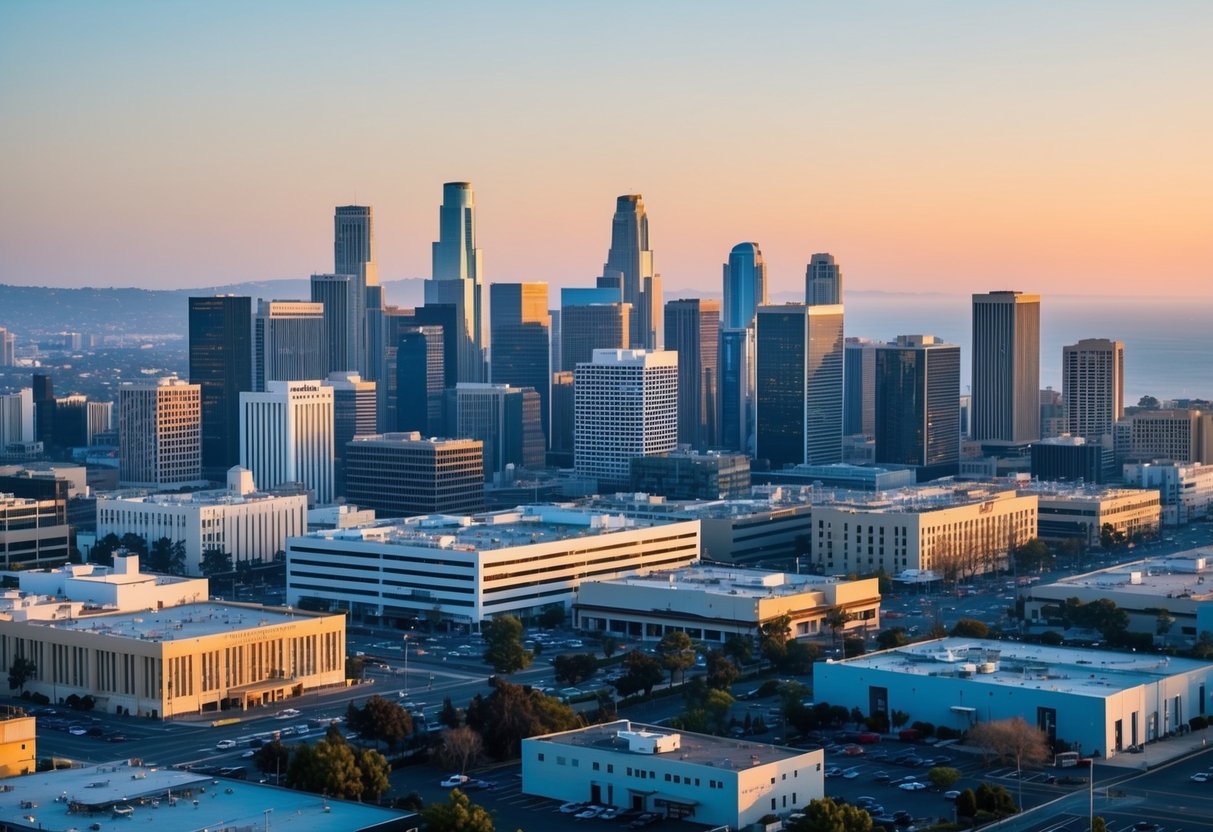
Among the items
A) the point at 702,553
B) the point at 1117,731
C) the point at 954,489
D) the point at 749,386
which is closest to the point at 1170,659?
the point at 1117,731

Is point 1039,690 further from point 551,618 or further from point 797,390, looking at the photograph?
point 797,390

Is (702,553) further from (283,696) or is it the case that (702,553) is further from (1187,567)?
(283,696)

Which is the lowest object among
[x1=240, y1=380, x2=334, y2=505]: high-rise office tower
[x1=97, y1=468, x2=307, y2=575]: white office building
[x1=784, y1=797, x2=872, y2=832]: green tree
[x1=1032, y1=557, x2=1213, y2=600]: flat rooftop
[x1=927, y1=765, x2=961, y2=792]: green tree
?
[x1=927, y1=765, x2=961, y2=792]: green tree

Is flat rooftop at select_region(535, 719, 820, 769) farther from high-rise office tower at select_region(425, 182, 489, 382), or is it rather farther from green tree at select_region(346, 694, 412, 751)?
high-rise office tower at select_region(425, 182, 489, 382)

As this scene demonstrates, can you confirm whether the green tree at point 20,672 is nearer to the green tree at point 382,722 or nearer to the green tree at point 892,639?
the green tree at point 382,722

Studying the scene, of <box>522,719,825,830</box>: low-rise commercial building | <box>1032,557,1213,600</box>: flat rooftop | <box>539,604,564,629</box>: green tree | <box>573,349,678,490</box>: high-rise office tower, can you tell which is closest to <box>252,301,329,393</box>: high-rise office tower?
<box>573,349,678,490</box>: high-rise office tower

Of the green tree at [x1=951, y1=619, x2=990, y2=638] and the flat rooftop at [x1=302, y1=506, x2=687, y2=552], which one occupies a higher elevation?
the flat rooftop at [x1=302, y1=506, x2=687, y2=552]
